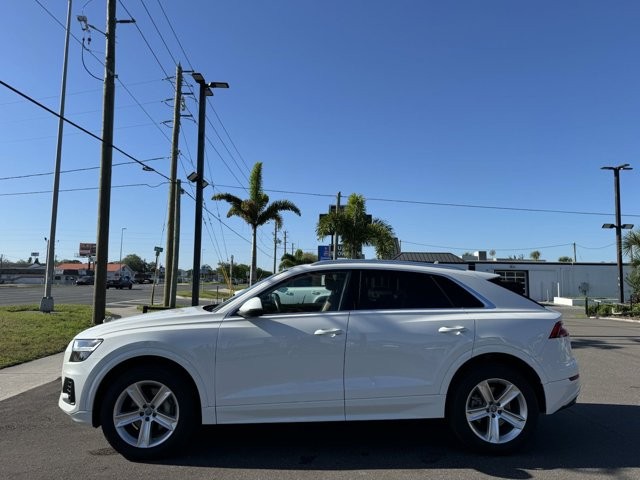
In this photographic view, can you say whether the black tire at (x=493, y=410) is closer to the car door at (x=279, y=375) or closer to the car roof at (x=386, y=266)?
the car roof at (x=386, y=266)

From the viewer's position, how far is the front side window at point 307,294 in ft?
16.4

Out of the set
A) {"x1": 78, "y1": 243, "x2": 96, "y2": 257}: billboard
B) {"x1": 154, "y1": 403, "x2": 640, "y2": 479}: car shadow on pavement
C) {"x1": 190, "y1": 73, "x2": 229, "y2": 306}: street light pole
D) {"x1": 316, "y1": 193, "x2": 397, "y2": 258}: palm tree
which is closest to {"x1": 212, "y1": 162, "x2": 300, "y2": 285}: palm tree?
{"x1": 316, "y1": 193, "x2": 397, "y2": 258}: palm tree

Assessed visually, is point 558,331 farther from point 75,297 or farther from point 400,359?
point 75,297

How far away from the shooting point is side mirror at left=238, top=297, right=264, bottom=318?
472 cm

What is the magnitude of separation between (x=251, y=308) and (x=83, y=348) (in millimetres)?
1575

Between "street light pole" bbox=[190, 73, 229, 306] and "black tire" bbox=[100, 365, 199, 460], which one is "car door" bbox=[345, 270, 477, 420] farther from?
"street light pole" bbox=[190, 73, 229, 306]

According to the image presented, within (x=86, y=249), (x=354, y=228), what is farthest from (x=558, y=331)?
(x=86, y=249)

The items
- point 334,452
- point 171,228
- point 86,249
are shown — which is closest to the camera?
point 334,452

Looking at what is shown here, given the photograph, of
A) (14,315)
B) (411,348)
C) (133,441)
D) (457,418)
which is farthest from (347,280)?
Answer: (14,315)

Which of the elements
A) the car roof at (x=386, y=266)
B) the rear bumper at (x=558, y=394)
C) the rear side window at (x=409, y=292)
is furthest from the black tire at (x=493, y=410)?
the car roof at (x=386, y=266)

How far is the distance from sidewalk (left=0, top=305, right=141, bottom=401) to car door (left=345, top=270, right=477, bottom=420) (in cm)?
517

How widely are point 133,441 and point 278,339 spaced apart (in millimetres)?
1577

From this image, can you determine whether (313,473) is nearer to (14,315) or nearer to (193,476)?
(193,476)

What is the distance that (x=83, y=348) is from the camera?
15.8ft
